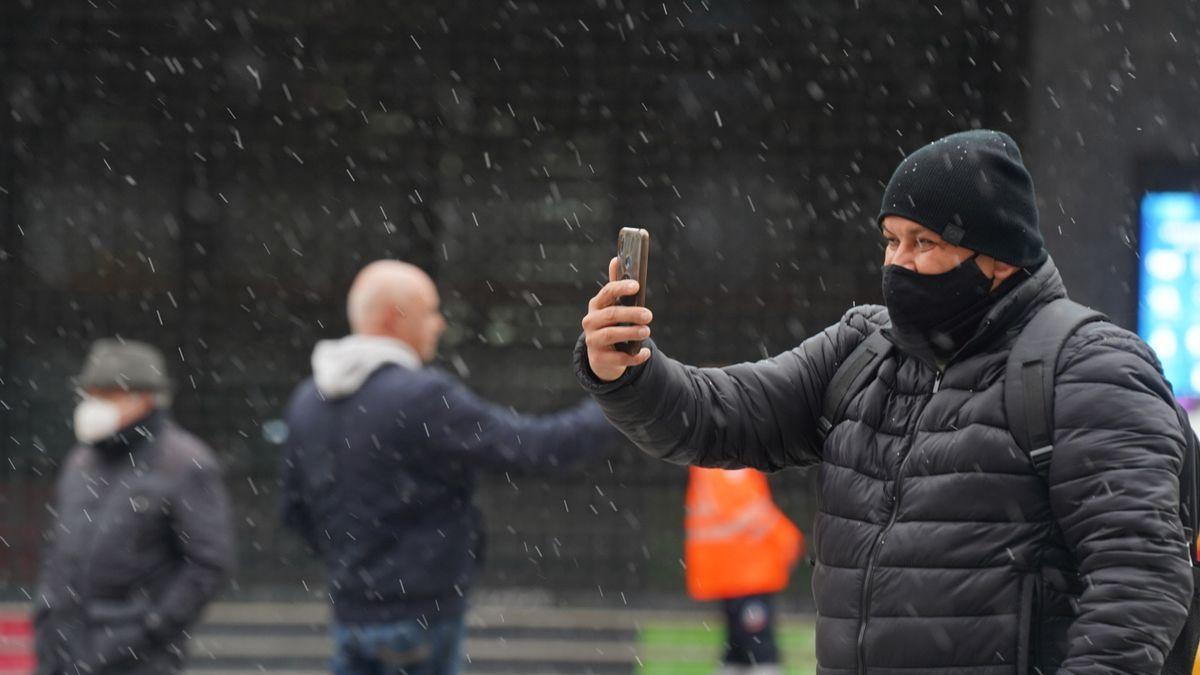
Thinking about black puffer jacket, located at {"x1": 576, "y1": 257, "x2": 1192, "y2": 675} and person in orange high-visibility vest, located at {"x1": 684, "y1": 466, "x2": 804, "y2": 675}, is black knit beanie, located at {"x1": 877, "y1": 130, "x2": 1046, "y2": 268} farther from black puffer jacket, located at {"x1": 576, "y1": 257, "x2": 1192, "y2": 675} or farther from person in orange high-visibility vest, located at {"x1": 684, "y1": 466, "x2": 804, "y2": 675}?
person in orange high-visibility vest, located at {"x1": 684, "y1": 466, "x2": 804, "y2": 675}

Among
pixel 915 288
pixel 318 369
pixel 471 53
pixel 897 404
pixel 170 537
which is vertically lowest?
pixel 471 53

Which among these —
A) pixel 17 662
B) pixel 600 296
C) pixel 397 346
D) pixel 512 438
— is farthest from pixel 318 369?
pixel 17 662

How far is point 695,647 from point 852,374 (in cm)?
704

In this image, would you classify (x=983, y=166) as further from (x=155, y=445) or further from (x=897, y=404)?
(x=155, y=445)

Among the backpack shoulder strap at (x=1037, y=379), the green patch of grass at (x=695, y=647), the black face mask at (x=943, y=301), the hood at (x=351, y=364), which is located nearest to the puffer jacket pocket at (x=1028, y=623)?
the backpack shoulder strap at (x=1037, y=379)

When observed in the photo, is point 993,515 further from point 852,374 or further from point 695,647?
point 695,647

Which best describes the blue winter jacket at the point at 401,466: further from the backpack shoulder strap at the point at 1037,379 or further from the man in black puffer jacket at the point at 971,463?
the backpack shoulder strap at the point at 1037,379

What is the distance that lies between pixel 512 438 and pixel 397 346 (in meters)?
0.56

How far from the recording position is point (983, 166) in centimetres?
279

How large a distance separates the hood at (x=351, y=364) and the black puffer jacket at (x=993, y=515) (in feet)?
8.86

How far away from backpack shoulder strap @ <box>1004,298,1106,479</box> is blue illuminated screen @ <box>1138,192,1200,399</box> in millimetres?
6644

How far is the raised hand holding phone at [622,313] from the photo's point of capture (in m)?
2.75

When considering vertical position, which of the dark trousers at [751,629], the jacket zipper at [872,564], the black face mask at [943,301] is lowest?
the dark trousers at [751,629]

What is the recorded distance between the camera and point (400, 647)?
536 centimetres
